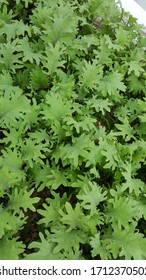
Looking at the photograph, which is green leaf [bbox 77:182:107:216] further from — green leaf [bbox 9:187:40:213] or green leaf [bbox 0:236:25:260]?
green leaf [bbox 0:236:25:260]

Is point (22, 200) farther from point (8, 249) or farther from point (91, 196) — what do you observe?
point (91, 196)

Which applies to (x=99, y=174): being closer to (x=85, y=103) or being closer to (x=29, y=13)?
(x=85, y=103)

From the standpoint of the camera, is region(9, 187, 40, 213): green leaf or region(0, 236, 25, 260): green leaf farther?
region(9, 187, 40, 213): green leaf

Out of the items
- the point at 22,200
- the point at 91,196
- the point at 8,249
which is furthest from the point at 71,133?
the point at 8,249

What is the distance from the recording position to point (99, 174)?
2.47 metres

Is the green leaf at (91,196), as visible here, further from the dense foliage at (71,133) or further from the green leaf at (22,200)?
the green leaf at (22,200)

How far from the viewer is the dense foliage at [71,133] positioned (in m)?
2.04

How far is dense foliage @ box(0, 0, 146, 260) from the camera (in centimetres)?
204

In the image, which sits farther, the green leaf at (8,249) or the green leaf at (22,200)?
the green leaf at (22,200)

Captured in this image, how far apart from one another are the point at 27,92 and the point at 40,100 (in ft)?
0.46

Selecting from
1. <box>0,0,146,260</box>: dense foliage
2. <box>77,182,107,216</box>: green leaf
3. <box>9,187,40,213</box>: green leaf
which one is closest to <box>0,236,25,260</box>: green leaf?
<box>0,0,146,260</box>: dense foliage

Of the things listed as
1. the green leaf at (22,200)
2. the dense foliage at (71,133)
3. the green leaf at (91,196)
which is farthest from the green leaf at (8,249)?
the green leaf at (91,196)

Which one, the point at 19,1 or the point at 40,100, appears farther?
the point at 19,1
